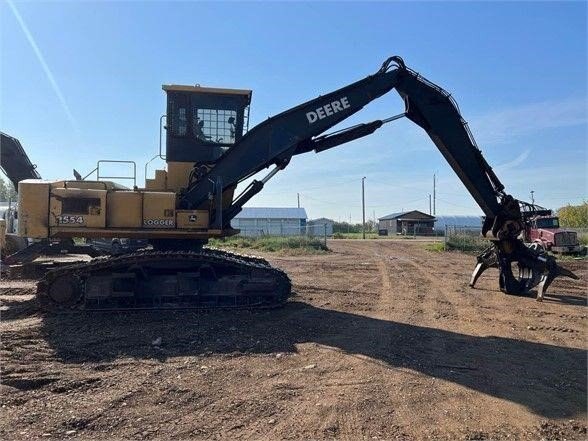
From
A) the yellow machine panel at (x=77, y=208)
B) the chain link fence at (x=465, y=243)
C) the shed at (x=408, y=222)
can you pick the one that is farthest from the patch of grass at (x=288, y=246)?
the shed at (x=408, y=222)

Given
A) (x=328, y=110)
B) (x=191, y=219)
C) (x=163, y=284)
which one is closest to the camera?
(x=163, y=284)

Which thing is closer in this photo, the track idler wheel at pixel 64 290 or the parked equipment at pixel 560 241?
the track idler wheel at pixel 64 290

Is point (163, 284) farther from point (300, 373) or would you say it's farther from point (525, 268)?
point (525, 268)

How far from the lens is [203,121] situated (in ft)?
36.3

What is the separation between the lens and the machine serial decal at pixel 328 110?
10867mm

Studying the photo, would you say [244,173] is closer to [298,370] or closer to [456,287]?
[298,370]

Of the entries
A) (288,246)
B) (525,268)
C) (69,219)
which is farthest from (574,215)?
(69,219)

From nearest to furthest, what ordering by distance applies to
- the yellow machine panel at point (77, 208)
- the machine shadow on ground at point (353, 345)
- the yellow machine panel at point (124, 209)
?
the machine shadow on ground at point (353, 345) → the yellow machine panel at point (77, 208) → the yellow machine panel at point (124, 209)

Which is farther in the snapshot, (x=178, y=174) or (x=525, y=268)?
(x=525, y=268)

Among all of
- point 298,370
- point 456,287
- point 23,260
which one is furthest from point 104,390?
point 456,287

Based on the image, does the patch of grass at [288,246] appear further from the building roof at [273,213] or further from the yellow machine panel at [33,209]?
the building roof at [273,213]

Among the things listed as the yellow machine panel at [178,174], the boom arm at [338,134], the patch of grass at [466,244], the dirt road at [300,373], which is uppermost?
the boom arm at [338,134]

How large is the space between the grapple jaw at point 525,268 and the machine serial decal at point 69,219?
9.55 m

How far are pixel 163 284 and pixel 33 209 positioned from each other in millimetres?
2787
